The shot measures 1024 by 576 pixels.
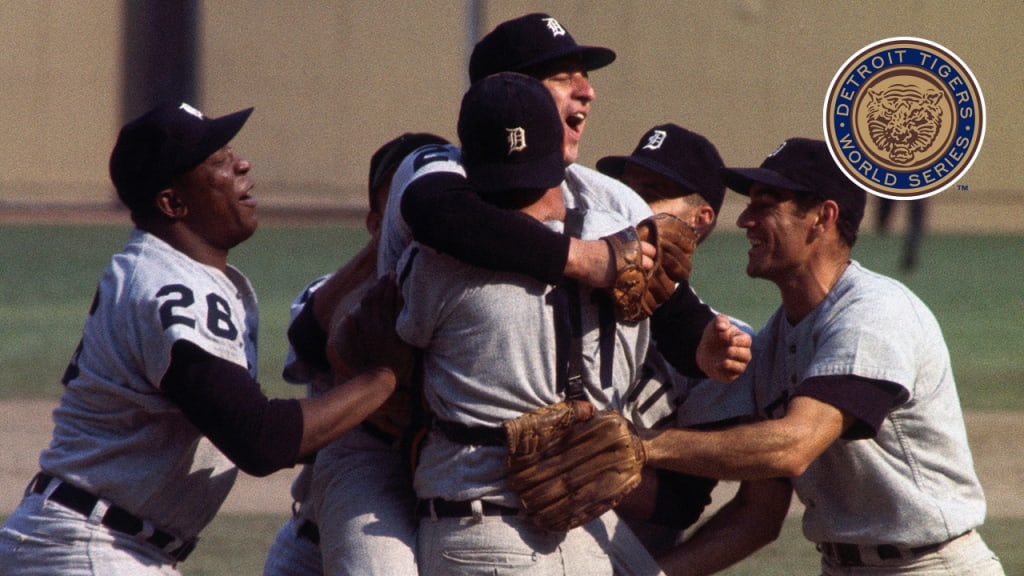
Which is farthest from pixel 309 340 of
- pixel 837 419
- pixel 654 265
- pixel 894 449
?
pixel 894 449

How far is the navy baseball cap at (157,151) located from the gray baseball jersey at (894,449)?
1670mm

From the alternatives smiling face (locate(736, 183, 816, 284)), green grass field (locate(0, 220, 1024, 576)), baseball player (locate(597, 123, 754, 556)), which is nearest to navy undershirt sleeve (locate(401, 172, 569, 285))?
baseball player (locate(597, 123, 754, 556))

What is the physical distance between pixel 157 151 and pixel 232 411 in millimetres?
780

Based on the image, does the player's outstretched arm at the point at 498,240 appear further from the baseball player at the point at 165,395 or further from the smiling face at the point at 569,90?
the smiling face at the point at 569,90

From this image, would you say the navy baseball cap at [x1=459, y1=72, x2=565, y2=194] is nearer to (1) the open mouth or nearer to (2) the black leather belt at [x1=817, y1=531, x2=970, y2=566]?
(1) the open mouth

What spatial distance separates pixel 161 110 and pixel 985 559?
97.6 inches

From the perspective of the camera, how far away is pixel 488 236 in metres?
2.75

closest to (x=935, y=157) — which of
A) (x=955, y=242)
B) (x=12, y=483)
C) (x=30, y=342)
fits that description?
(x=12, y=483)

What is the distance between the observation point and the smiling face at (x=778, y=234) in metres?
3.56

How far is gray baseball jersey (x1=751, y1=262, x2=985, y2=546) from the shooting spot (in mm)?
3354

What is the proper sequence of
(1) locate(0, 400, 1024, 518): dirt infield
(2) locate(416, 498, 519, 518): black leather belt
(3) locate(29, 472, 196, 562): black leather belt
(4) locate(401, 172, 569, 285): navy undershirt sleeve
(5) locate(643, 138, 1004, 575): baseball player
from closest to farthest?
(4) locate(401, 172, 569, 285): navy undershirt sleeve → (2) locate(416, 498, 519, 518): black leather belt → (5) locate(643, 138, 1004, 575): baseball player → (3) locate(29, 472, 196, 562): black leather belt → (1) locate(0, 400, 1024, 518): dirt infield

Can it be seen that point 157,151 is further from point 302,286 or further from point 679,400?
point 302,286

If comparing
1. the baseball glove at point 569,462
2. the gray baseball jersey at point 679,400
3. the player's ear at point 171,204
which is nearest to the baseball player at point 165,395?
the player's ear at point 171,204

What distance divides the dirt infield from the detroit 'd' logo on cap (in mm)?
2443
